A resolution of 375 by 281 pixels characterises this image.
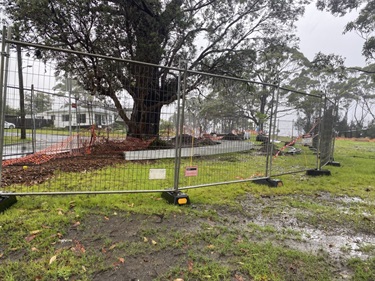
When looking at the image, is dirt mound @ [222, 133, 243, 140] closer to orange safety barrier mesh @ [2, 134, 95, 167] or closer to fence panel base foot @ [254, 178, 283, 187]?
fence panel base foot @ [254, 178, 283, 187]

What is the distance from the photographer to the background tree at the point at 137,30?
845 centimetres

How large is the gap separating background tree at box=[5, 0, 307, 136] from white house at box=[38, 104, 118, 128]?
1452mm

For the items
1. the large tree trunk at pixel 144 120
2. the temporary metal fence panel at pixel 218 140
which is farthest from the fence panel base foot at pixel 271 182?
the large tree trunk at pixel 144 120

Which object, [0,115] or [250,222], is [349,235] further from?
[0,115]

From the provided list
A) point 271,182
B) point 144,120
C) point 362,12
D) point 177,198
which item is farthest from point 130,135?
point 362,12

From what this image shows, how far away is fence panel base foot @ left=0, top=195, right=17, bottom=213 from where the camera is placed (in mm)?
3082

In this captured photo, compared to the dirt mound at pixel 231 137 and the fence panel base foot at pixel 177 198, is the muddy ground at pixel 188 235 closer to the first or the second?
the fence panel base foot at pixel 177 198

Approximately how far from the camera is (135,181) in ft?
16.4

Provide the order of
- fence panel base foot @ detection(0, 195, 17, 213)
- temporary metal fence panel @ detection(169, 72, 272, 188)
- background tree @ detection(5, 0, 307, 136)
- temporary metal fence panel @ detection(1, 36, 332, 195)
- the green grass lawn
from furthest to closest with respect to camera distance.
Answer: background tree @ detection(5, 0, 307, 136) < temporary metal fence panel @ detection(169, 72, 272, 188) < temporary metal fence panel @ detection(1, 36, 332, 195) < fence panel base foot @ detection(0, 195, 17, 213) < the green grass lawn

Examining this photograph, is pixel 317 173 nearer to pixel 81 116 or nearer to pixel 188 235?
pixel 188 235

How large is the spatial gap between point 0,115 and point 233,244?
330 centimetres

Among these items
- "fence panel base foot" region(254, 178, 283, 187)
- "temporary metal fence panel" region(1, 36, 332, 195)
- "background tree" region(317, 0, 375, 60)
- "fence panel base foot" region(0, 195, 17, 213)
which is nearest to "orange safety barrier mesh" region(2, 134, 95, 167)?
"temporary metal fence panel" region(1, 36, 332, 195)

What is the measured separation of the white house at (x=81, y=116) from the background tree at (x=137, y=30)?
4.76 ft

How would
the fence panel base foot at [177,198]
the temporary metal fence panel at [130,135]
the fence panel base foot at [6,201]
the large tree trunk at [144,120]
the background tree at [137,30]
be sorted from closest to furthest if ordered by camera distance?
the fence panel base foot at [6,201] < the fence panel base foot at [177,198] < the temporary metal fence panel at [130,135] < the large tree trunk at [144,120] < the background tree at [137,30]
